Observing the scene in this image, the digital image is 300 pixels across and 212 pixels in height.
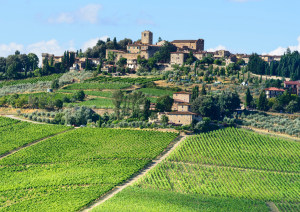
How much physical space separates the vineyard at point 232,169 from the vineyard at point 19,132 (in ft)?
72.4

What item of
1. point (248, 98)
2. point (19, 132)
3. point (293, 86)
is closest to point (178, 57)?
point (293, 86)

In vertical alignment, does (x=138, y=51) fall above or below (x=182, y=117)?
above

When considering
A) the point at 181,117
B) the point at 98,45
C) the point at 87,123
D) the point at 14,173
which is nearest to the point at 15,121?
the point at 87,123

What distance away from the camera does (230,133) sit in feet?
219

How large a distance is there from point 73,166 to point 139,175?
9228mm

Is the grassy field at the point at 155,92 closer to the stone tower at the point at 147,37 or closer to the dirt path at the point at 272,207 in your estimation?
the stone tower at the point at 147,37

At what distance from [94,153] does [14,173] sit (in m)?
10.7

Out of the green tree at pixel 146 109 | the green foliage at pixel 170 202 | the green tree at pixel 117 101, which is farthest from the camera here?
the green tree at pixel 117 101

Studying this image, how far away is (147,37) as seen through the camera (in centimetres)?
→ 12500

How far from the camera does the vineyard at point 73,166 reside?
155 feet

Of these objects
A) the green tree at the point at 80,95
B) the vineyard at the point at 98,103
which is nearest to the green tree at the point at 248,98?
the vineyard at the point at 98,103

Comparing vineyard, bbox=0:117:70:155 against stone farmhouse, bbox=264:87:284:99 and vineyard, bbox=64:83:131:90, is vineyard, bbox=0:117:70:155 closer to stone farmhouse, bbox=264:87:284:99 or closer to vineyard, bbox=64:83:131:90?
vineyard, bbox=64:83:131:90

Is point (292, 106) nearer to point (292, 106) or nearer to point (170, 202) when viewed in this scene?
point (292, 106)

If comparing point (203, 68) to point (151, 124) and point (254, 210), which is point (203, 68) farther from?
point (254, 210)
